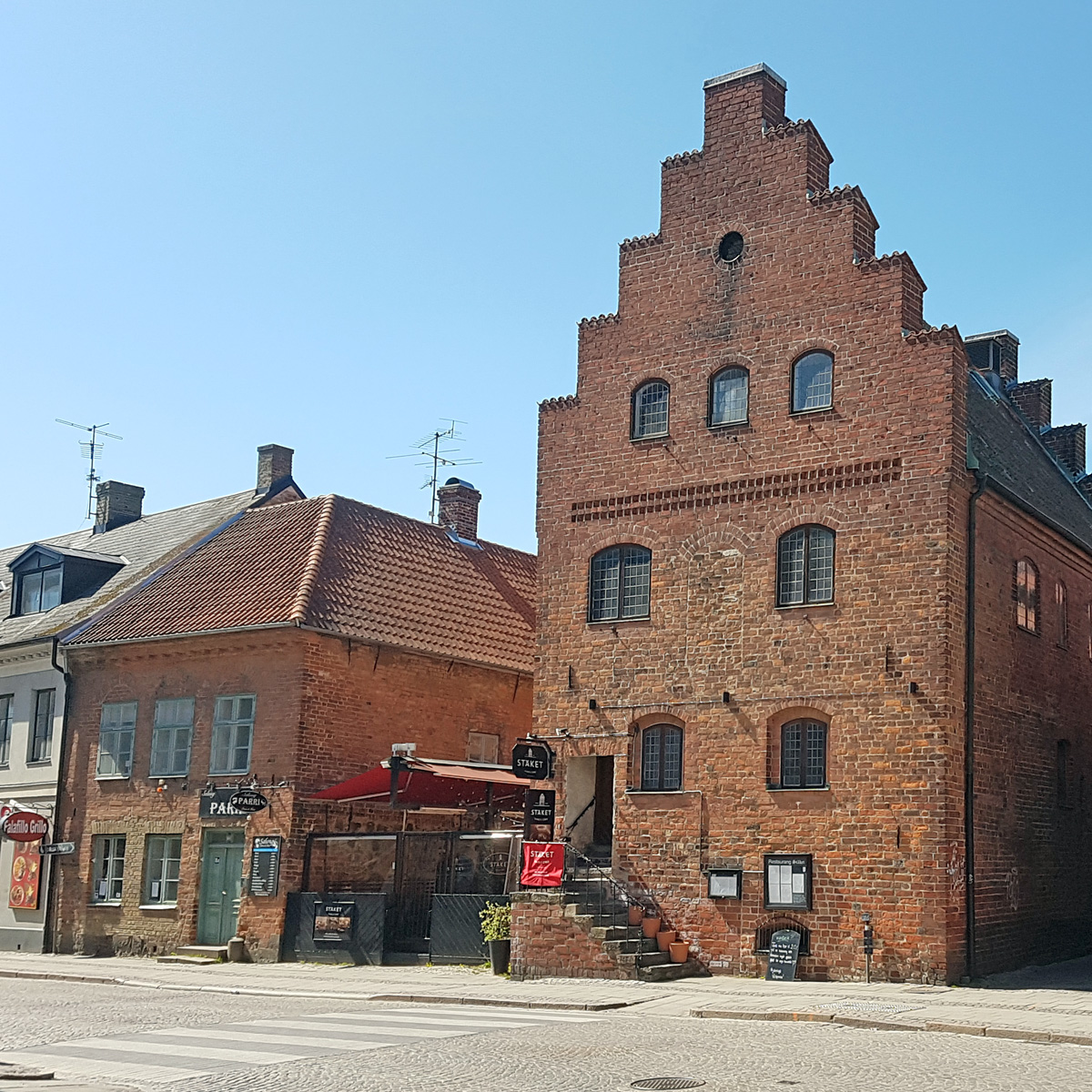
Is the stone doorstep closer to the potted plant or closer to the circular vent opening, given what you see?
the potted plant

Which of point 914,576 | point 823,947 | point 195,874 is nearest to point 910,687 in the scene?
point 914,576

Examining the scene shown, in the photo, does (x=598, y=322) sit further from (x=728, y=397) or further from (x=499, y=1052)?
(x=499, y=1052)

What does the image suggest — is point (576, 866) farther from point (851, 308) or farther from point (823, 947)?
point (851, 308)

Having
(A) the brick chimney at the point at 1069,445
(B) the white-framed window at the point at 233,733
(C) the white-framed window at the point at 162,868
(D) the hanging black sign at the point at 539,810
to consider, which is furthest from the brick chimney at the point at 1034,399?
(C) the white-framed window at the point at 162,868

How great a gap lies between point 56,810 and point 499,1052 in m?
20.3

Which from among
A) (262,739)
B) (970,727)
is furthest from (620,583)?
(262,739)

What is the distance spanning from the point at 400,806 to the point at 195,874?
5.02 m

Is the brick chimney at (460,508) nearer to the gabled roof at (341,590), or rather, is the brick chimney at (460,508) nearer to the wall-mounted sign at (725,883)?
the gabled roof at (341,590)

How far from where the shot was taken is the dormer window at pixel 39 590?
35.5 m

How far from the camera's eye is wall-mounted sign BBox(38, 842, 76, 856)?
30312 millimetres

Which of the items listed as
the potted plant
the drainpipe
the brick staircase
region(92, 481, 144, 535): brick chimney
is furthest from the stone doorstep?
region(92, 481, 144, 535): brick chimney

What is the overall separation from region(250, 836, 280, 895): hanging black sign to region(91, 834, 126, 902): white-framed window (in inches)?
161

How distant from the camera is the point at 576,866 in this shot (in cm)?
2478

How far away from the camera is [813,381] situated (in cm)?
2356
